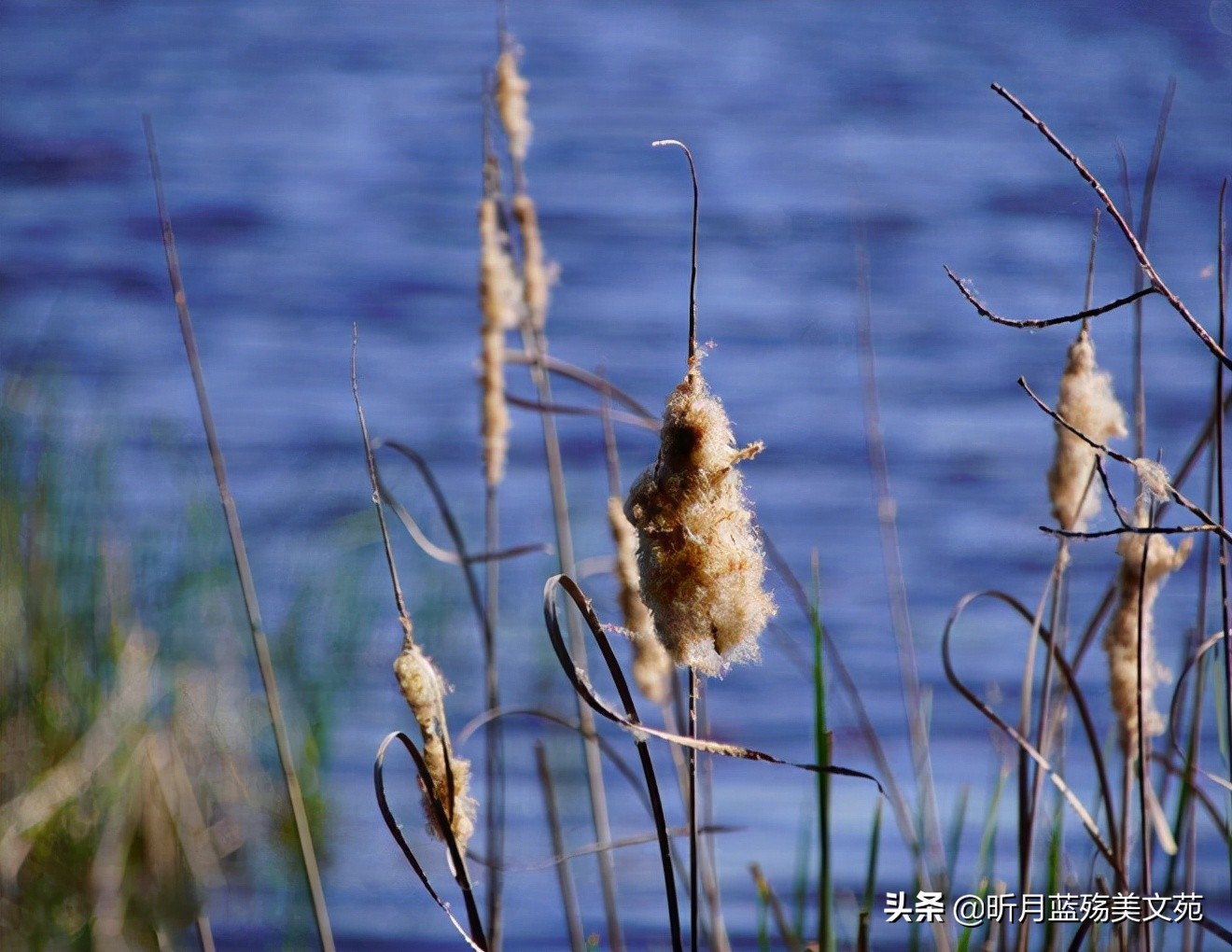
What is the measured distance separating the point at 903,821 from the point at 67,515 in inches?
54.1

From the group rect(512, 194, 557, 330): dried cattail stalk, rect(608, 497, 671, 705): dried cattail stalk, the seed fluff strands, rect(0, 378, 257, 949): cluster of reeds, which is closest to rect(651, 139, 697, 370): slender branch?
the seed fluff strands

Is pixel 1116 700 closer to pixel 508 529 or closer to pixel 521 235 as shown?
pixel 521 235

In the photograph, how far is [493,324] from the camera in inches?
33.6

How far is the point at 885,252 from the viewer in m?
2.98

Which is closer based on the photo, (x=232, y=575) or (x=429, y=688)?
(x=429, y=688)

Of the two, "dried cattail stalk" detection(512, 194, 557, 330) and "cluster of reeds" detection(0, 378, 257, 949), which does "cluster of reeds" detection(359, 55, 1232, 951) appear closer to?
"dried cattail stalk" detection(512, 194, 557, 330)

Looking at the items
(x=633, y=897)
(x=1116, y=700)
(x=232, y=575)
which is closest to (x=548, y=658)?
(x=633, y=897)

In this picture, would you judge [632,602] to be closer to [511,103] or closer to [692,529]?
[692,529]

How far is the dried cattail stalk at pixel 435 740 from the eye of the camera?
1.69ft

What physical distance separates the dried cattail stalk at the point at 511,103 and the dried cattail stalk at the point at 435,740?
1.58ft

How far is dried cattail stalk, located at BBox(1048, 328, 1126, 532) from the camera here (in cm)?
71

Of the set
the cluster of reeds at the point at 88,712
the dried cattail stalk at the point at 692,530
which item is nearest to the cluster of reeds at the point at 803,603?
the dried cattail stalk at the point at 692,530

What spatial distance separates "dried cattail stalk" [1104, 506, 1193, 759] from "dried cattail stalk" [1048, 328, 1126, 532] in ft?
0.15

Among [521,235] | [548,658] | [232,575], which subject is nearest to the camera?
[521,235]
